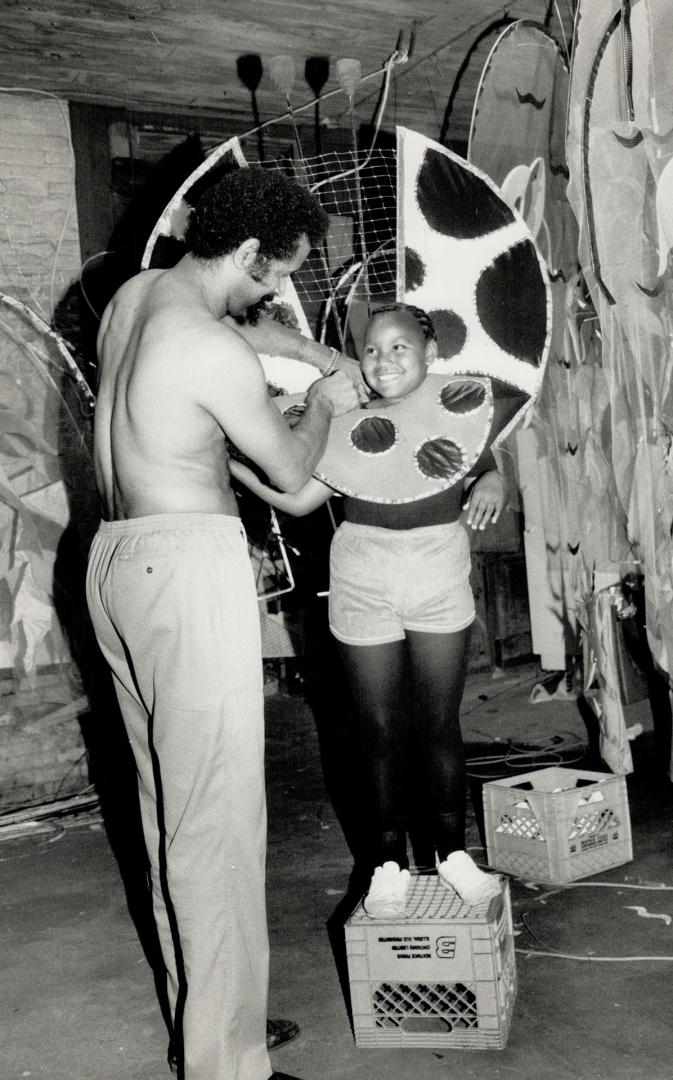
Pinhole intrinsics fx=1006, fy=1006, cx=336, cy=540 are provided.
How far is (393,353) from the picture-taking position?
2998mm

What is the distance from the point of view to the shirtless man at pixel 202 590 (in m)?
2.22

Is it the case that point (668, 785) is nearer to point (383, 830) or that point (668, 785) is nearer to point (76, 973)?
point (383, 830)

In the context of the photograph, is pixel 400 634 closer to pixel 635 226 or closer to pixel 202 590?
pixel 202 590

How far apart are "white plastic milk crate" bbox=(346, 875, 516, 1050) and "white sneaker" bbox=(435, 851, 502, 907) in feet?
0.08

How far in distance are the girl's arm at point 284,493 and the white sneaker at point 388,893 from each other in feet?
3.36

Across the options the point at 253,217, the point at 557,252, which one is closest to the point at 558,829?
the point at 253,217

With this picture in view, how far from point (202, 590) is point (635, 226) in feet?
7.83

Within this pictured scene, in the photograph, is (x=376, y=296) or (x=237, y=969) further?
(x=376, y=296)

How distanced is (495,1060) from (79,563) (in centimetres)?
336

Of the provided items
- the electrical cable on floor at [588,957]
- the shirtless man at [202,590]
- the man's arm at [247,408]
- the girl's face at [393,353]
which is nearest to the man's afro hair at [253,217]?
the shirtless man at [202,590]

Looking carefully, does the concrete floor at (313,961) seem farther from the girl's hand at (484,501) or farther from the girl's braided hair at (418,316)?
Result: the girl's braided hair at (418,316)

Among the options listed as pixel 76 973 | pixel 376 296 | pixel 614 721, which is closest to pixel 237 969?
pixel 76 973

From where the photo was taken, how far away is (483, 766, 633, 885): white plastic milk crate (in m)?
3.55

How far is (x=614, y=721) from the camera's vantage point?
459cm
